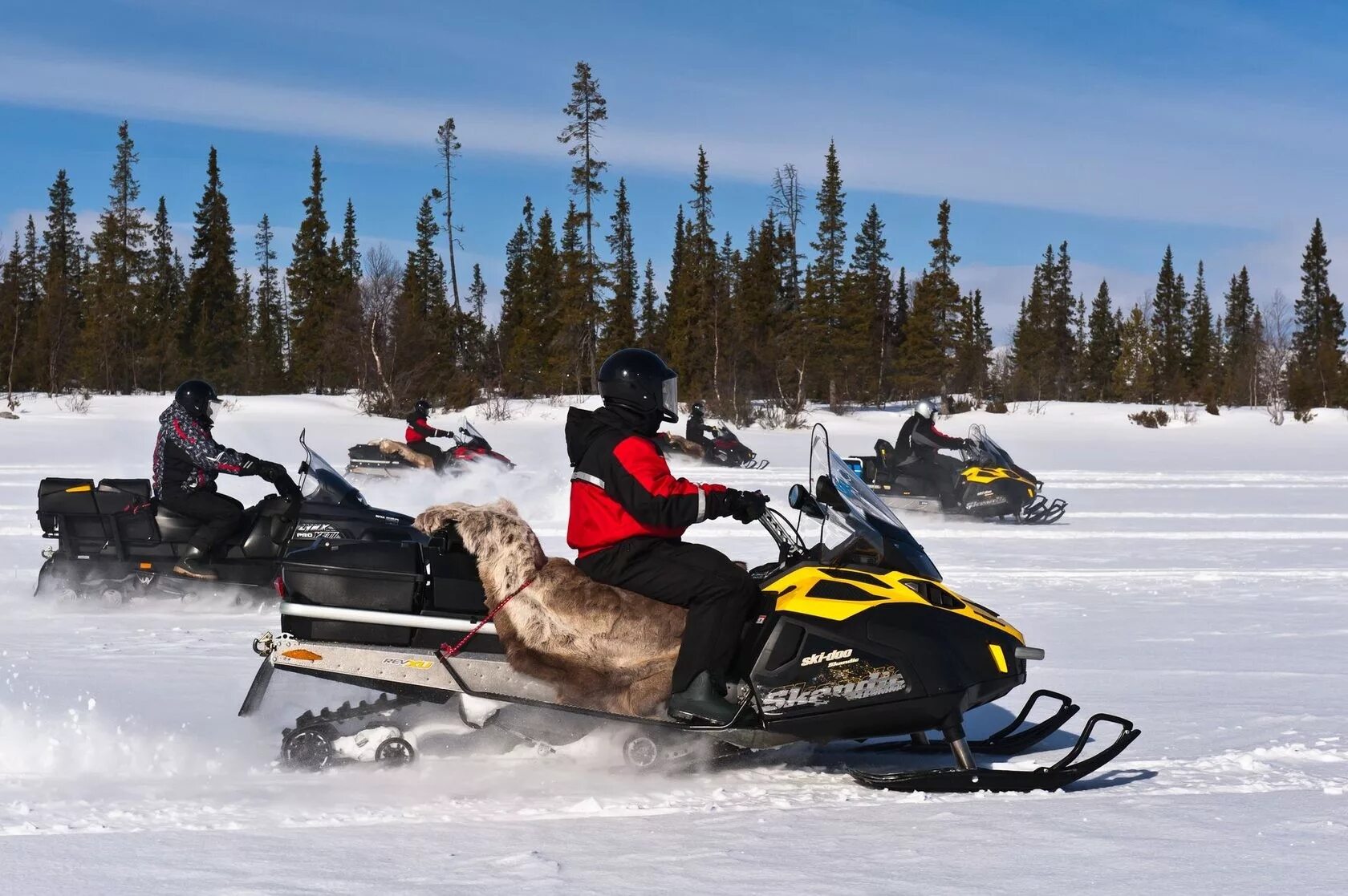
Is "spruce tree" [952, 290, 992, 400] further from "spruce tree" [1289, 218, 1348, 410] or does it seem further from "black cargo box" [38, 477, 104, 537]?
"black cargo box" [38, 477, 104, 537]

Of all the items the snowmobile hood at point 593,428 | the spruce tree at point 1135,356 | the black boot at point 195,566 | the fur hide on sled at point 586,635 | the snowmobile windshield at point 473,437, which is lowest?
the black boot at point 195,566

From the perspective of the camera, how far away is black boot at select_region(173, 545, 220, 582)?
8.80 meters

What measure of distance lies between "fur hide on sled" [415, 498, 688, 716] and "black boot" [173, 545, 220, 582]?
4.96 metres

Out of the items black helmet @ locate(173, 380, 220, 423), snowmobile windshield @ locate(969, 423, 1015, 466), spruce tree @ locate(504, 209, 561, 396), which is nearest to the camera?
black helmet @ locate(173, 380, 220, 423)

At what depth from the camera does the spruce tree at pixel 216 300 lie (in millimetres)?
55500

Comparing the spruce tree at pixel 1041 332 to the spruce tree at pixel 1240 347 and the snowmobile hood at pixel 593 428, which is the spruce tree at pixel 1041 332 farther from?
the snowmobile hood at pixel 593 428

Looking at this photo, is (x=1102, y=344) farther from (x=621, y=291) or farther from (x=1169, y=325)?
(x=621, y=291)

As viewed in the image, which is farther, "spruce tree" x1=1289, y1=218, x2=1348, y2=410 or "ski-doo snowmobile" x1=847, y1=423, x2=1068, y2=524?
"spruce tree" x1=1289, y1=218, x2=1348, y2=410

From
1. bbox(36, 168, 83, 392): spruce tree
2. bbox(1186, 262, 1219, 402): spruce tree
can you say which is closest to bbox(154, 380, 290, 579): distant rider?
bbox(36, 168, 83, 392): spruce tree

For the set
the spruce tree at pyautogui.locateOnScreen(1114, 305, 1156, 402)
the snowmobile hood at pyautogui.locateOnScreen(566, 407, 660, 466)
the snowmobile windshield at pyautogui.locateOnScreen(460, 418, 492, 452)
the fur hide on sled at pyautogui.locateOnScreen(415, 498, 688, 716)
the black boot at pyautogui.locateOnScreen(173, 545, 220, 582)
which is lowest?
the black boot at pyautogui.locateOnScreen(173, 545, 220, 582)

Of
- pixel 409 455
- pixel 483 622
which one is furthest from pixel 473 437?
pixel 483 622

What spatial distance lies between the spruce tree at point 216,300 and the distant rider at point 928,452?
43882 millimetres

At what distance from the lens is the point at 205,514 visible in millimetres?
8867

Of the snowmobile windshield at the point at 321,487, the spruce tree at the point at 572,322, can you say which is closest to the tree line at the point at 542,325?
the spruce tree at the point at 572,322
